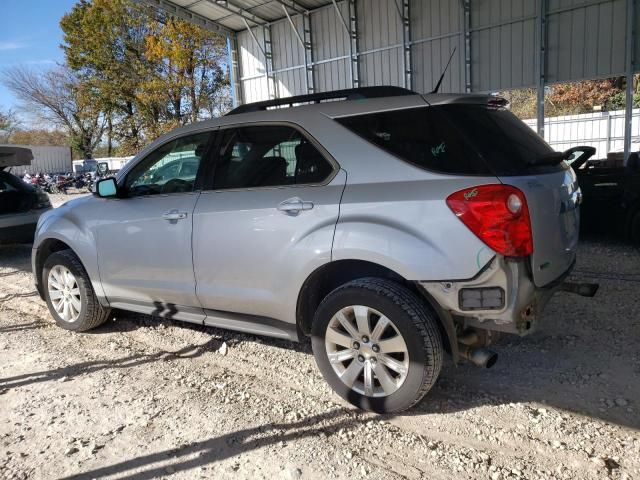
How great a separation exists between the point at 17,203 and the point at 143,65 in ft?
72.6

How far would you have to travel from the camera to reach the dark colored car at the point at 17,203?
8263 mm

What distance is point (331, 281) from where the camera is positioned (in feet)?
11.1

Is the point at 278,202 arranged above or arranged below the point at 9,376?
above

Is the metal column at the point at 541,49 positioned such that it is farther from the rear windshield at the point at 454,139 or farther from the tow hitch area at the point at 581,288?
the rear windshield at the point at 454,139

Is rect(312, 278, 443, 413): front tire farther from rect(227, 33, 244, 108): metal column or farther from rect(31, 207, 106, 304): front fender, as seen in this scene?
rect(227, 33, 244, 108): metal column

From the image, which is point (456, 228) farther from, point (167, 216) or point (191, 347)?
point (191, 347)

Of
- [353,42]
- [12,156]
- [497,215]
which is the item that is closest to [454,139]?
[497,215]

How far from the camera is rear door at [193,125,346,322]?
3186mm

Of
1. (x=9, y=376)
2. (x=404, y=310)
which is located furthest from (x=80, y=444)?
(x=404, y=310)

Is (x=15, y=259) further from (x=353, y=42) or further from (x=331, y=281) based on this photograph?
(x=353, y=42)

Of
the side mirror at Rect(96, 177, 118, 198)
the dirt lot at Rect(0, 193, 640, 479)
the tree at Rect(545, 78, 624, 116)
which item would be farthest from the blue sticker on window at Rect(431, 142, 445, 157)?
the tree at Rect(545, 78, 624, 116)

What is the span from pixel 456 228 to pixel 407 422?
1.18m

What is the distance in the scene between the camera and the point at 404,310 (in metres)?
2.86

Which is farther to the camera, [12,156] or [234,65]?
[234,65]
